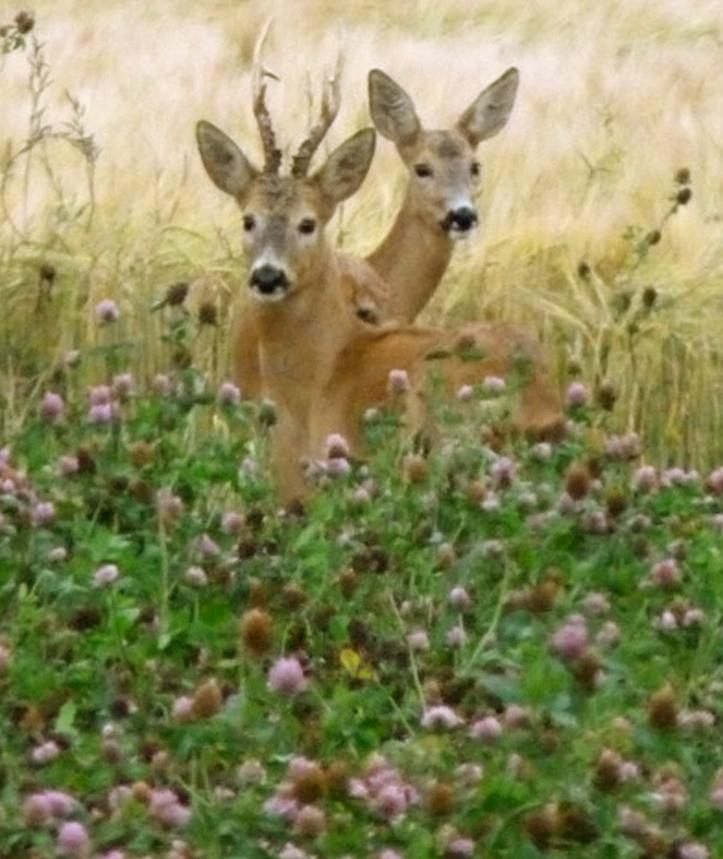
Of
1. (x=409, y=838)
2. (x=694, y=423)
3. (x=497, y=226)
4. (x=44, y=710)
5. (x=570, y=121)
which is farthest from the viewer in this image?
(x=570, y=121)

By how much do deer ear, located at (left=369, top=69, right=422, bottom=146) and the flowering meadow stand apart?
3.21 metres

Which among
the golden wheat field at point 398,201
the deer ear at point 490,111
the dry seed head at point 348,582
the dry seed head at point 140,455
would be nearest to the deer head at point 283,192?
the golden wheat field at point 398,201

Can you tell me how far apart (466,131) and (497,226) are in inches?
11.4

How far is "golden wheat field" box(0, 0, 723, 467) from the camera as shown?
29.2 feet

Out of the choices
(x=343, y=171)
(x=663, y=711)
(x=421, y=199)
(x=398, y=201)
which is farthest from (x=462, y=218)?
(x=663, y=711)

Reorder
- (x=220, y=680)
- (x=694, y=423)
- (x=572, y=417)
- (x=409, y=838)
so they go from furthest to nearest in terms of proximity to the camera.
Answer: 1. (x=694, y=423)
2. (x=572, y=417)
3. (x=220, y=680)
4. (x=409, y=838)

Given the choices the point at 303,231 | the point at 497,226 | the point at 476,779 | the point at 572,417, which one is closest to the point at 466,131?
the point at 497,226

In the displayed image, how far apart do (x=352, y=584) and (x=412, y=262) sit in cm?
406

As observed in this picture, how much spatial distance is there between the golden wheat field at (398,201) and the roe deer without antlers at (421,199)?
20 centimetres

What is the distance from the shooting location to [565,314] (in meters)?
8.98

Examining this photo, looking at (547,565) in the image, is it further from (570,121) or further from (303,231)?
(570,121)

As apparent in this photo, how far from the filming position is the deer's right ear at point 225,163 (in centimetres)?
792

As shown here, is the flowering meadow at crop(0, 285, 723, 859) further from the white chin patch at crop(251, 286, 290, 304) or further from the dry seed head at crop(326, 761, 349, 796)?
the white chin patch at crop(251, 286, 290, 304)

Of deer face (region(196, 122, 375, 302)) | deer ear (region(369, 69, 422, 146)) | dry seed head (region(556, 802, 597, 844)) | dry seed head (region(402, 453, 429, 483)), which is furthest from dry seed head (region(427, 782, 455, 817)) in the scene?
deer ear (region(369, 69, 422, 146))
